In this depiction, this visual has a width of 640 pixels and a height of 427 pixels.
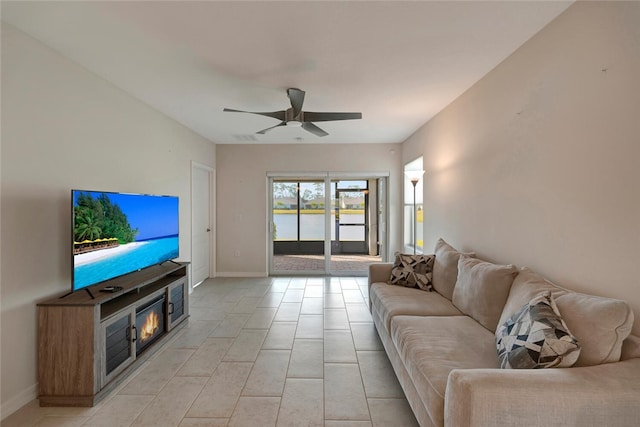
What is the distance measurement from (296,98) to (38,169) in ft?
6.84

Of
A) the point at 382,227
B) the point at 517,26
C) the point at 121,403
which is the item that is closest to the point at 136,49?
the point at 121,403

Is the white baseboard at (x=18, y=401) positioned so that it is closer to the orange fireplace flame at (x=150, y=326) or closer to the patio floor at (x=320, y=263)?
the orange fireplace flame at (x=150, y=326)

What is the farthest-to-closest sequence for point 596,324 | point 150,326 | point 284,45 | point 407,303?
point 150,326 → point 407,303 → point 284,45 → point 596,324

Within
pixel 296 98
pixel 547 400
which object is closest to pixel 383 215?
pixel 296 98

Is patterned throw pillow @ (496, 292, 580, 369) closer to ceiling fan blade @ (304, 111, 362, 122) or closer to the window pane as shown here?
ceiling fan blade @ (304, 111, 362, 122)

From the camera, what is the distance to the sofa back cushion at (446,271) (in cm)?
284

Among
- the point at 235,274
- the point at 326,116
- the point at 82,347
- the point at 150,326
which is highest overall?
the point at 326,116

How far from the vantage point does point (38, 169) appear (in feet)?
7.09

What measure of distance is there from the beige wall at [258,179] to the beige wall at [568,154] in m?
2.79

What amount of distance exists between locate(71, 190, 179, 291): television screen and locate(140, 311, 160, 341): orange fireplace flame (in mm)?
468

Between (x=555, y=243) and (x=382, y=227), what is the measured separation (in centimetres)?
407

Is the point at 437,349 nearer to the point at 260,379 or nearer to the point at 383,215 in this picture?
the point at 260,379

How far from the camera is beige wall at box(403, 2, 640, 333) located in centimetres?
152

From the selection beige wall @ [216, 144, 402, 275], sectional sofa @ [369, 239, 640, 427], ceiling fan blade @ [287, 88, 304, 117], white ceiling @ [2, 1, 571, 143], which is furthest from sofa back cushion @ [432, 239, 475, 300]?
beige wall @ [216, 144, 402, 275]
